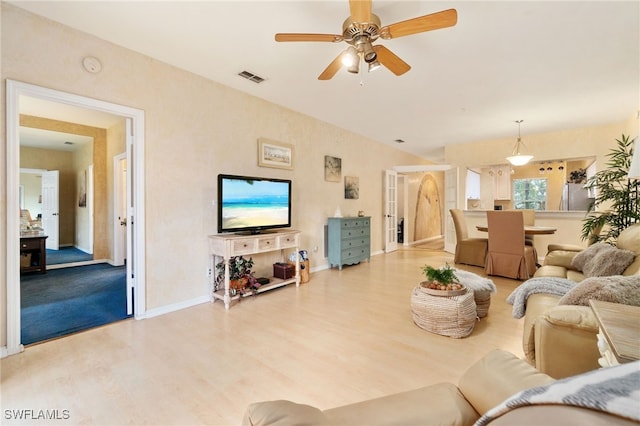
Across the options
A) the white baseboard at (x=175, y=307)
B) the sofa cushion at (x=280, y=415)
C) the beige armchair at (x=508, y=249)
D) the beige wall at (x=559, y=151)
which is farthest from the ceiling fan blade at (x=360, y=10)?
the beige wall at (x=559, y=151)

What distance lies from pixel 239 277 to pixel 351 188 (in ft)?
10.4

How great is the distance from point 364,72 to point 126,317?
3.70 m

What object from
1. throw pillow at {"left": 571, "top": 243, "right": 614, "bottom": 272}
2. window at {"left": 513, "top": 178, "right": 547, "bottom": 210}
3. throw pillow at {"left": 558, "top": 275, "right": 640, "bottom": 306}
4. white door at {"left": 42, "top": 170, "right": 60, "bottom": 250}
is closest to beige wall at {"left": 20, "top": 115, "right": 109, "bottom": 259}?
white door at {"left": 42, "top": 170, "right": 60, "bottom": 250}

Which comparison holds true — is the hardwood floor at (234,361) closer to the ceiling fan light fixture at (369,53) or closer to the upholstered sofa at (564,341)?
the upholstered sofa at (564,341)

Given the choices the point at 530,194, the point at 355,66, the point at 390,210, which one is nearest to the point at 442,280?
the point at 355,66

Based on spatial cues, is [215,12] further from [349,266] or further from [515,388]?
[349,266]

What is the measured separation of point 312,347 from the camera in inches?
90.0

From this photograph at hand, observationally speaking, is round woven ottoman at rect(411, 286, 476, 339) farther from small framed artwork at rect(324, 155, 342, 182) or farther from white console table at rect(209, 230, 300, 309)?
small framed artwork at rect(324, 155, 342, 182)

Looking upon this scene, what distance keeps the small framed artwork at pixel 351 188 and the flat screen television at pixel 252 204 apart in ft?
6.19

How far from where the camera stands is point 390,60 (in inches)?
91.4

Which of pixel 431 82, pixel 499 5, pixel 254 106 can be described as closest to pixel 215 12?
pixel 254 106

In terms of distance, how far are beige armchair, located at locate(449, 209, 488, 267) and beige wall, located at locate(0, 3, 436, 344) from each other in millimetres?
3120

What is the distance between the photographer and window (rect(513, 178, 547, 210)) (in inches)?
315

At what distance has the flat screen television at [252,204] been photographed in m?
3.31
